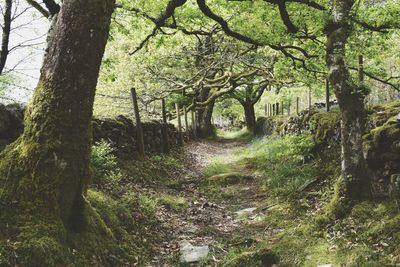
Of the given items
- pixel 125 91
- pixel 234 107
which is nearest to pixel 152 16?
pixel 125 91

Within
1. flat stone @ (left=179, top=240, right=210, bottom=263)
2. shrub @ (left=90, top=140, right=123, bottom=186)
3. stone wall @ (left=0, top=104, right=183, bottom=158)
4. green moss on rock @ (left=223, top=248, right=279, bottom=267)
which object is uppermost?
stone wall @ (left=0, top=104, right=183, bottom=158)

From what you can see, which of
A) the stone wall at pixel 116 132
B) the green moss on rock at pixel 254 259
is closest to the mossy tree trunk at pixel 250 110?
the stone wall at pixel 116 132

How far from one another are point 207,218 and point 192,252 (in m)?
2.00

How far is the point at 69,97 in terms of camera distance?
15.5 ft

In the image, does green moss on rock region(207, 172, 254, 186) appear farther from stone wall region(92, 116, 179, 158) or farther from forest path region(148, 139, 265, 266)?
stone wall region(92, 116, 179, 158)

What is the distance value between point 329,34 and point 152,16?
627cm

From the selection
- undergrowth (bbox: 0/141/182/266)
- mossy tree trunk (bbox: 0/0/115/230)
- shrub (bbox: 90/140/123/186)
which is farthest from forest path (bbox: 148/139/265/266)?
mossy tree trunk (bbox: 0/0/115/230)

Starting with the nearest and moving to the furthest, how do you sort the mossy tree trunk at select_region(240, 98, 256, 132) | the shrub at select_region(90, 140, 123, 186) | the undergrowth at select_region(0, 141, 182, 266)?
the undergrowth at select_region(0, 141, 182, 266) → the shrub at select_region(90, 140, 123, 186) → the mossy tree trunk at select_region(240, 98, 256, 132)

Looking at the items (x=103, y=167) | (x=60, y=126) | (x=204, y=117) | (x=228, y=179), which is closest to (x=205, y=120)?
(x=204, y=117)

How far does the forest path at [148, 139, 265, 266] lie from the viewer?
6.29 metres

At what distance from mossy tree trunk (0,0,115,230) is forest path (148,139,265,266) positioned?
6.81 feet

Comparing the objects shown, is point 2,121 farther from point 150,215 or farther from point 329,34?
point 329,34

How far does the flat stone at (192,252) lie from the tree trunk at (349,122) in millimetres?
2557

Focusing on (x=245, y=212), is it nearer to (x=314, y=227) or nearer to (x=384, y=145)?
(x=314, y=227)
